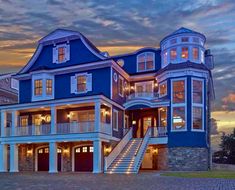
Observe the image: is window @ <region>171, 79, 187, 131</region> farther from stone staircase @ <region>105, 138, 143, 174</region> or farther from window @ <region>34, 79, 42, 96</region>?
window @ <region>34, 79, 42, 96</region>

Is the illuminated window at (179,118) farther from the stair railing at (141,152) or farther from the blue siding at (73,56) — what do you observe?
the blue siding at (73,56)

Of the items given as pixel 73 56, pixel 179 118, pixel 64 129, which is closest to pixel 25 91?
pixel 73 56

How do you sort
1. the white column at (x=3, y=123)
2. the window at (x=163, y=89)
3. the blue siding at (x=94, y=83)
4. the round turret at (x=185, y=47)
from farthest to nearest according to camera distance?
the window at (x=163, y=89)
the round turret at (x=185, y=47)
the white column at (x=3, y=123)
the blue siding at (x=94, y=83)

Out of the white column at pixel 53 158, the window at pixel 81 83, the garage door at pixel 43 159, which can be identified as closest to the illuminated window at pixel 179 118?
the window at pixel 81 83

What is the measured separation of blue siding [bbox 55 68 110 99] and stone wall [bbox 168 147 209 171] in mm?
7525

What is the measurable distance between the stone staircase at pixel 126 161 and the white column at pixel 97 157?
98 centimetres

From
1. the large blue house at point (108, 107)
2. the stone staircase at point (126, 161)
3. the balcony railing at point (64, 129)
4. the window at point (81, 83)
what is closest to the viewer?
the stone staircase at point (126, 161)

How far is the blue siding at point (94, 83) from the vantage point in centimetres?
3183

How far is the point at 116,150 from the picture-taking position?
92.3 feet

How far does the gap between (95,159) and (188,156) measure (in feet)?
27.1

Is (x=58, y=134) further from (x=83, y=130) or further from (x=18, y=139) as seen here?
(x=18, y=139)

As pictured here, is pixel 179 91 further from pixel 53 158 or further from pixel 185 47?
pixel 53 158

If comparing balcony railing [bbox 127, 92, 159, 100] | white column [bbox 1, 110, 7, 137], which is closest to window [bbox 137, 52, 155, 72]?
balcony railing [bbox 127, 92, 159, 100]

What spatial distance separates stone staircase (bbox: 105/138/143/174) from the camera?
25.8 m
